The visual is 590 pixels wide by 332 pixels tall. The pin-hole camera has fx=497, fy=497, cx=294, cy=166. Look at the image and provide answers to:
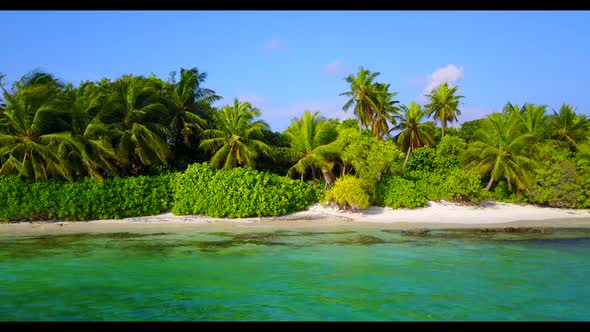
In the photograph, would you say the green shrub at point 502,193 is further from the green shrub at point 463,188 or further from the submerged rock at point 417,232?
the submerged rock at point 417,232

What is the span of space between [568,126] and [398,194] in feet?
45.8

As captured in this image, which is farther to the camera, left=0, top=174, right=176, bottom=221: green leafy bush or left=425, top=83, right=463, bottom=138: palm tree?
left=425, top=83, right=463, bottom=138: palm tree

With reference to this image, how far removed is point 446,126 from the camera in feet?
119

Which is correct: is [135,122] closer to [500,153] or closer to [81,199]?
[81,199]

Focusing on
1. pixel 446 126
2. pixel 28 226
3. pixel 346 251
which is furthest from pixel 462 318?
pixel 446 126

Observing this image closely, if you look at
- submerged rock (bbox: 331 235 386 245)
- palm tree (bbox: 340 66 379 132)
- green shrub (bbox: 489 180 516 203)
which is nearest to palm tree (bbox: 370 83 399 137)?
palm tree (bbox: 340 66 379 132)

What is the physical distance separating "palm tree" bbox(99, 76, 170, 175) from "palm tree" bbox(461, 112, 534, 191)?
16.0m

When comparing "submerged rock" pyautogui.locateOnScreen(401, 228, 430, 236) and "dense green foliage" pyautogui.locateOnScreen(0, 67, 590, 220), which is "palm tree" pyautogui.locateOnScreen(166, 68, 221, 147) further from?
"submerged rock" pyautogui.locateOnScreen(401, 228, 430, 236)

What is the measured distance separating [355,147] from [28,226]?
48.7ft

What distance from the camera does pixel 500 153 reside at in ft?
84.7

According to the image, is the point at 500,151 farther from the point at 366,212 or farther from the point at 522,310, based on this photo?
the point at 522,310

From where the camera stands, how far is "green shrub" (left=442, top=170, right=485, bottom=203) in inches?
941

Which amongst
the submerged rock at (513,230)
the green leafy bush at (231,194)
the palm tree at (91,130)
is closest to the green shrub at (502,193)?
the submerged rock at (513,230)

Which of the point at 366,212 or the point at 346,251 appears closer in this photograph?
the point at 346,251
